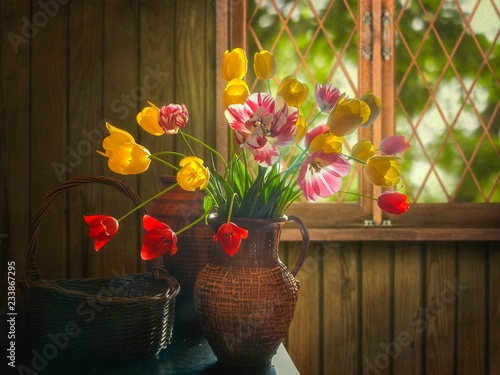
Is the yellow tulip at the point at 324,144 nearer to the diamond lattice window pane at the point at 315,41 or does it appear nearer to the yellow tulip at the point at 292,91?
the yellow tulip at the point at 292,91

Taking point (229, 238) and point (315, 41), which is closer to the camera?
point (229, 238)

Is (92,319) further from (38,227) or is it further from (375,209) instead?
(375,209)

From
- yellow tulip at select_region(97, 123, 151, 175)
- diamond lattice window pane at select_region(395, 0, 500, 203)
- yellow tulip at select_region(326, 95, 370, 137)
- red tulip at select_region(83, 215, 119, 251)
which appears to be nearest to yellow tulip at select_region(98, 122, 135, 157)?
yellow tulip at select_region(97, 123, 151, 175)

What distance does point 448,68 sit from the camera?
220cm

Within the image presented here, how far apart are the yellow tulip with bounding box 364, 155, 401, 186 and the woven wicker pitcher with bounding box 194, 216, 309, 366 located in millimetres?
187

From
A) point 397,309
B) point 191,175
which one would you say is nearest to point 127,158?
point 191,175

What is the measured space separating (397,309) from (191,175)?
56.9 inches

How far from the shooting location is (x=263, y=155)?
96cm

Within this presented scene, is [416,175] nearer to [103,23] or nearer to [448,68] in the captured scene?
[448,68]

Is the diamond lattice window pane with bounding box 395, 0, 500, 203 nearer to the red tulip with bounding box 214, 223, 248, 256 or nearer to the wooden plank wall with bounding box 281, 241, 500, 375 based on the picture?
the wooden plank wall with bounding box 281, 241, 500, 375

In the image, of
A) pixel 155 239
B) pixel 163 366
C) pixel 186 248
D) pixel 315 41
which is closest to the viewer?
pixel 155 239

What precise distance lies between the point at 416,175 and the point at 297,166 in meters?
1.27

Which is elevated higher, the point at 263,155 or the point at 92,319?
the point at 263,155

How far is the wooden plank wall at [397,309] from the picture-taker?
2145 millimetres
